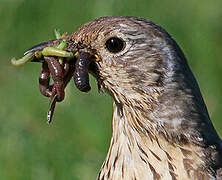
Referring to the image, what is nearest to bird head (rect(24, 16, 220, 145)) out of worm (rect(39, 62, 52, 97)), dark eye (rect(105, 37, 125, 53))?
dark eye (rect(105, 37, 125, 53))

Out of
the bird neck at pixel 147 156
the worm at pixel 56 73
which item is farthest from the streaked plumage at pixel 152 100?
the worm at pixel 56 73

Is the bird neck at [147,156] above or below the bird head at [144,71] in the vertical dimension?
below

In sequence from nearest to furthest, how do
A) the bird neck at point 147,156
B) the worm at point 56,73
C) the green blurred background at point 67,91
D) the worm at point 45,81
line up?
the bird neck at point 147,156 < the worm at point 56,73 < the worm at point 45,81 < the green blurred background at point 67,91

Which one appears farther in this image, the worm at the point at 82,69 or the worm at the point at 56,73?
the worm at the point at 56,73

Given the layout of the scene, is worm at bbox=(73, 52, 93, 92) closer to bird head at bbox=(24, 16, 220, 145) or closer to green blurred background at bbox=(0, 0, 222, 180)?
bird head at bbox=(24, 16, 220, 145)

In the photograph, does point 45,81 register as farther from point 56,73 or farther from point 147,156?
point 147,156

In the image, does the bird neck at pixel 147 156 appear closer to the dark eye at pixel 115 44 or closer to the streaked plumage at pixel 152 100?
the streaked plumage at pixel 152 100
